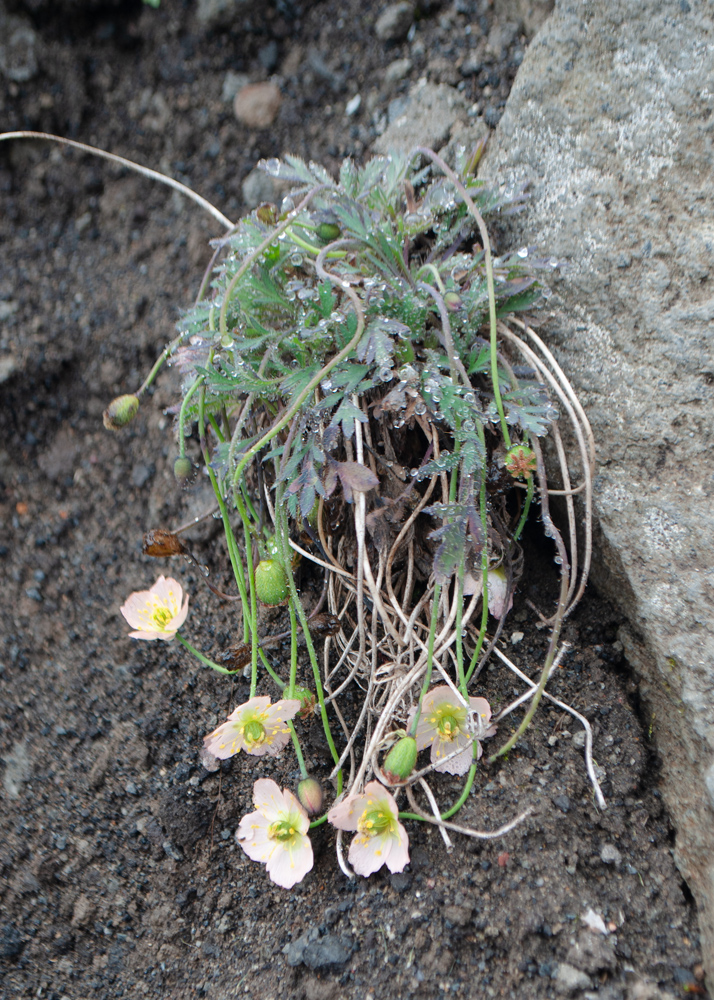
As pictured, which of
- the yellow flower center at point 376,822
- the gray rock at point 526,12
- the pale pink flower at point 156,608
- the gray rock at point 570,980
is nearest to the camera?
the gray rock at point 570,980

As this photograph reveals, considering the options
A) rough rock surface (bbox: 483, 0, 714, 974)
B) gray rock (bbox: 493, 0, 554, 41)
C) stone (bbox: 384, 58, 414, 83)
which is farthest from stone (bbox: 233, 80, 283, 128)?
rough rock surface (bbox: 483, 0, 714, 974)

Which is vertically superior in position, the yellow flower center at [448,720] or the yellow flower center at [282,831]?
the yellow flower center at [448,720]

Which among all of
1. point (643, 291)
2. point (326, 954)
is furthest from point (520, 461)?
point (326, 954)

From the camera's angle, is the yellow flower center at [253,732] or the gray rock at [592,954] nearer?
the gray rock at [592,954]

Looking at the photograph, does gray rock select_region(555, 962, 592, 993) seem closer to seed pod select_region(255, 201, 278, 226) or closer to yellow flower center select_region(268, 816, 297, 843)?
yellow flower center select_region(268, 816, 297, 843)

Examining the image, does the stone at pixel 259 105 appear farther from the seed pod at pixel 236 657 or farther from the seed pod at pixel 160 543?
the seed pod at pixel 236 657

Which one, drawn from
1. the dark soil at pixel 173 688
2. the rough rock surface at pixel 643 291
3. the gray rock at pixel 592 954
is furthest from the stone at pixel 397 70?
the gray rock at pixel 592 954

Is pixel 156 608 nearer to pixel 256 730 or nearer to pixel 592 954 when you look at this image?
pixel 256 730
